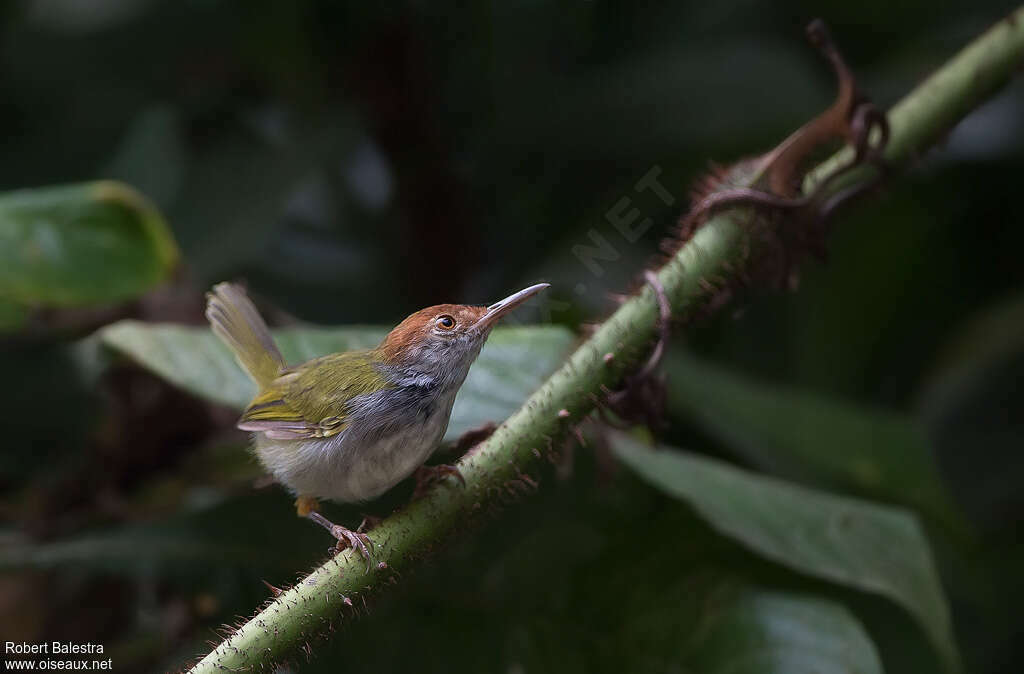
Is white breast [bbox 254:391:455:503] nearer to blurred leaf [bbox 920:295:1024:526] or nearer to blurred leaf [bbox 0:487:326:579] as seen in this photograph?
blurred leaf [bbox 0:487:326:579]

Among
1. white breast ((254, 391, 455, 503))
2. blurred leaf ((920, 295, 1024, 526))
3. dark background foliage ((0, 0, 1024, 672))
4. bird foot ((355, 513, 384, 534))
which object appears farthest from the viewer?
blurred leaf ((920, 295, 1024, 526))

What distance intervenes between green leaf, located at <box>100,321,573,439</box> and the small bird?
0.25m

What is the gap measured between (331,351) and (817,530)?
0.86 meters

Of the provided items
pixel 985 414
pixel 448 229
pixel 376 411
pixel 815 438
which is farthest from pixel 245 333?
pixel 985 414

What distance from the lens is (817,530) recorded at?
5.50 ft

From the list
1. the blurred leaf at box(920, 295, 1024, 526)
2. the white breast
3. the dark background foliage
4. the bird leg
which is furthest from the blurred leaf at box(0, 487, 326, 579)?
the blurred leaf at box(920, 295, 1024, 526)

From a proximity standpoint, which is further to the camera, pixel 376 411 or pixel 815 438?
pixel 815 438

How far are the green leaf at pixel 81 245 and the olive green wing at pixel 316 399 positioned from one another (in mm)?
657

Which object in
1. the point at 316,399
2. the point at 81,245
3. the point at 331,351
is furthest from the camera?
the point at 81,245

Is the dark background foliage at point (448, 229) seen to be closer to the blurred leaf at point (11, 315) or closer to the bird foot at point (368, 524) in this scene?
the blurred leaf at point (11, 315)

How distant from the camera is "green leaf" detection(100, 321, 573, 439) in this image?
1541 mm

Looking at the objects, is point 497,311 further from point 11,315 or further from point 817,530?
point 11,315

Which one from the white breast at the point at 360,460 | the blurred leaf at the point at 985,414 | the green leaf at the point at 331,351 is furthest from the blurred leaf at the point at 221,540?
the blurred leaf at the point at 985,414

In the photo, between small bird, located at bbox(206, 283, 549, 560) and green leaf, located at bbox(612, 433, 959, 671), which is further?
green leaf, located at bbox(612, 433, 959, 671)
